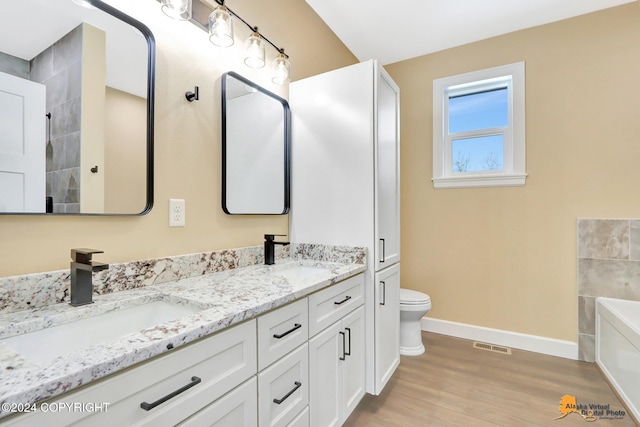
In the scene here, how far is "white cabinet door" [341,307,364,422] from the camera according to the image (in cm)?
152

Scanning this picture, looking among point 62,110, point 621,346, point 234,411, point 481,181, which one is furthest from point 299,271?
point 621,346

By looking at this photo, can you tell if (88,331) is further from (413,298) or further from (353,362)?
(413,298)

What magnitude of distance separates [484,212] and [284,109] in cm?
195

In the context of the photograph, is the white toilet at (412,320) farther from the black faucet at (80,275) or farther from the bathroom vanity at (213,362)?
the black faucet at (80,275)

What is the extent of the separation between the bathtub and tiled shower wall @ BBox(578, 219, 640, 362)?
6 centimetres

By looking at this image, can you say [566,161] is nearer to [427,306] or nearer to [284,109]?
[427,306]

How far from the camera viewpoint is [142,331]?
0.73 meters

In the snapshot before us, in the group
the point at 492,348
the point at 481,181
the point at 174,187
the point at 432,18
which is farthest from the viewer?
the point at 481,181

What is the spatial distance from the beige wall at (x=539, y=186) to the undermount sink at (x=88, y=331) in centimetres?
245

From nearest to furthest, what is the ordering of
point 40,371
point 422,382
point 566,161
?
point 40,371 < point 422,382 < point 566,161

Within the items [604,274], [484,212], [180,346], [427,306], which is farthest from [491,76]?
[180,346]

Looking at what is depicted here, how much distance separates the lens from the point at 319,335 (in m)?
1.31

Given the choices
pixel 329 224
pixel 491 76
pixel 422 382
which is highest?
pixel 491 76

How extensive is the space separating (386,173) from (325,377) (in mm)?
1207
